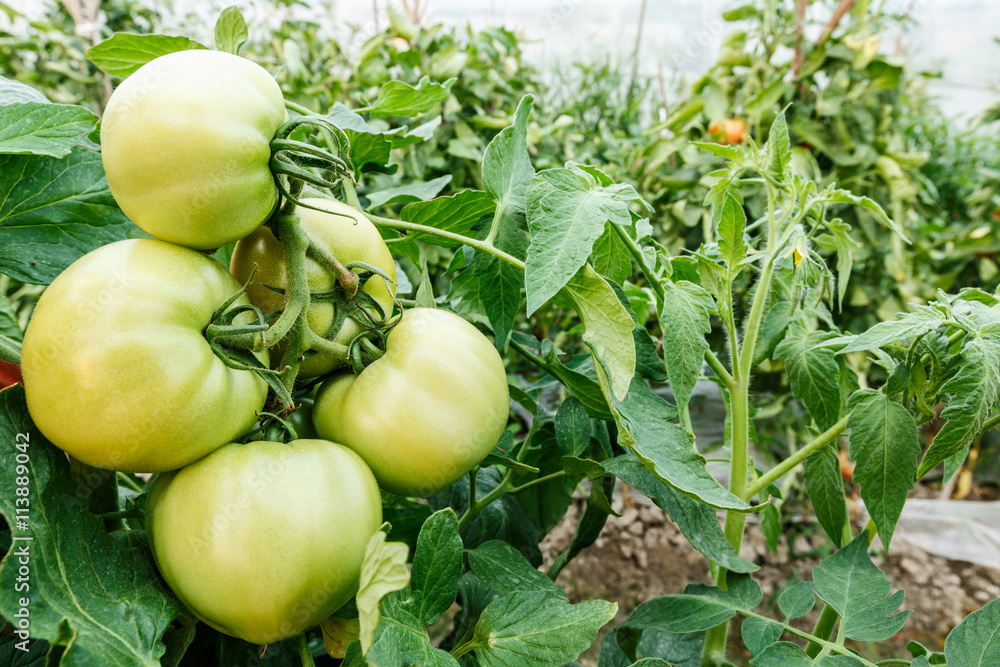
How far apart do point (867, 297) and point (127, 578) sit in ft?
6.05

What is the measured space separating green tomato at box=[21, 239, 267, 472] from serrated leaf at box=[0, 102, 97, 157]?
0.09 metres

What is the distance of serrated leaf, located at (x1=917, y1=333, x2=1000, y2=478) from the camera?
0.37 meters

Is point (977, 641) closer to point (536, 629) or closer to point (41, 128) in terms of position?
point (536, 629)

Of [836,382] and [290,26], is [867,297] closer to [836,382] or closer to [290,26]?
[836,382]

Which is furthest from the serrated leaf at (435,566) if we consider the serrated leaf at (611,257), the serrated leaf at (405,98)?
the serrated leaf at (405,98)

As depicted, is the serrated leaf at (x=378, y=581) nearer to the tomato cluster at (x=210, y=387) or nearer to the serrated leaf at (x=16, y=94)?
the tomato cluster at (x=210, y=387)

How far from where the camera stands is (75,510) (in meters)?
0.33

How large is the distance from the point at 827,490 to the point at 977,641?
0.13 meters

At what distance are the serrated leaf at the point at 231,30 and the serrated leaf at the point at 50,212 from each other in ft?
0.41

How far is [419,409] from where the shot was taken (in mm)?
365

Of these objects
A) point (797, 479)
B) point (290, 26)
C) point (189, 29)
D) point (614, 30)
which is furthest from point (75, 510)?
point (614, 30)

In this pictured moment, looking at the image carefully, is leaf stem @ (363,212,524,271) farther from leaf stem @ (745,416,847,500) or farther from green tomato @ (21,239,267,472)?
leaf stem @ (745,416,847,500)

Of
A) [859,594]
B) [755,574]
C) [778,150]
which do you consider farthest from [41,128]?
[755,574]

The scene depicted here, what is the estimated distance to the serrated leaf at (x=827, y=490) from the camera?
0.49 m
